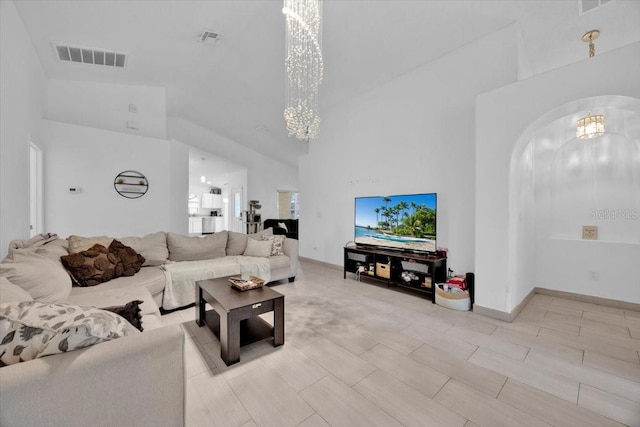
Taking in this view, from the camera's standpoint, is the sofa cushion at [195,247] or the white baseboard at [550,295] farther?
the sofa cushion at [195,247]

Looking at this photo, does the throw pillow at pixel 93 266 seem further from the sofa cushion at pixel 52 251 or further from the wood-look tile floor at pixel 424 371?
the wood-look tile floor at pixel 424 371

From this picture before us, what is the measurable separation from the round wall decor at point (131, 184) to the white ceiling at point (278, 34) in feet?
5.81

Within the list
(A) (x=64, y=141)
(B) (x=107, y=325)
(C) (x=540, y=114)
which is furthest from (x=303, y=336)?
(A) (x=64, y=141)

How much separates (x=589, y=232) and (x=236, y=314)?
15.2ft

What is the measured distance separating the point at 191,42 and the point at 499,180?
14.8 feet

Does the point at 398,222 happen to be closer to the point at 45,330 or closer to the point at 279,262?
the point at 279,262

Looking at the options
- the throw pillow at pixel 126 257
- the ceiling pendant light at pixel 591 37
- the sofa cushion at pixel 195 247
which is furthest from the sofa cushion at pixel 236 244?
the ceiling pendant light at pixel 591 37

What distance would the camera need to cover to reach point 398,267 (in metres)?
3.97

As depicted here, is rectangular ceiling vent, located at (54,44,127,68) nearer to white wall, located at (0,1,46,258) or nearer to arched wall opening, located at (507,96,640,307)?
white wall, located at (0,1,46,258)

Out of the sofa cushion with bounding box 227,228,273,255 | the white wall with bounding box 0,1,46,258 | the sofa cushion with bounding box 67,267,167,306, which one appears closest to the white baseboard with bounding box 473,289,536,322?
the sofa cushion with bounding box 227,228,273,255

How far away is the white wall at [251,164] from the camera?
7613 mm

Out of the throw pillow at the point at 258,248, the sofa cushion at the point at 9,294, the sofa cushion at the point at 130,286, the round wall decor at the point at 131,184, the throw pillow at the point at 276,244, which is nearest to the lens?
the sofa cushion at the point at 9,294

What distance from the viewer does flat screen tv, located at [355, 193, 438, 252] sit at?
377cm

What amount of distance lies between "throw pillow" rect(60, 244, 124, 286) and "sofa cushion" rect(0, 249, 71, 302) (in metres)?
0.40
